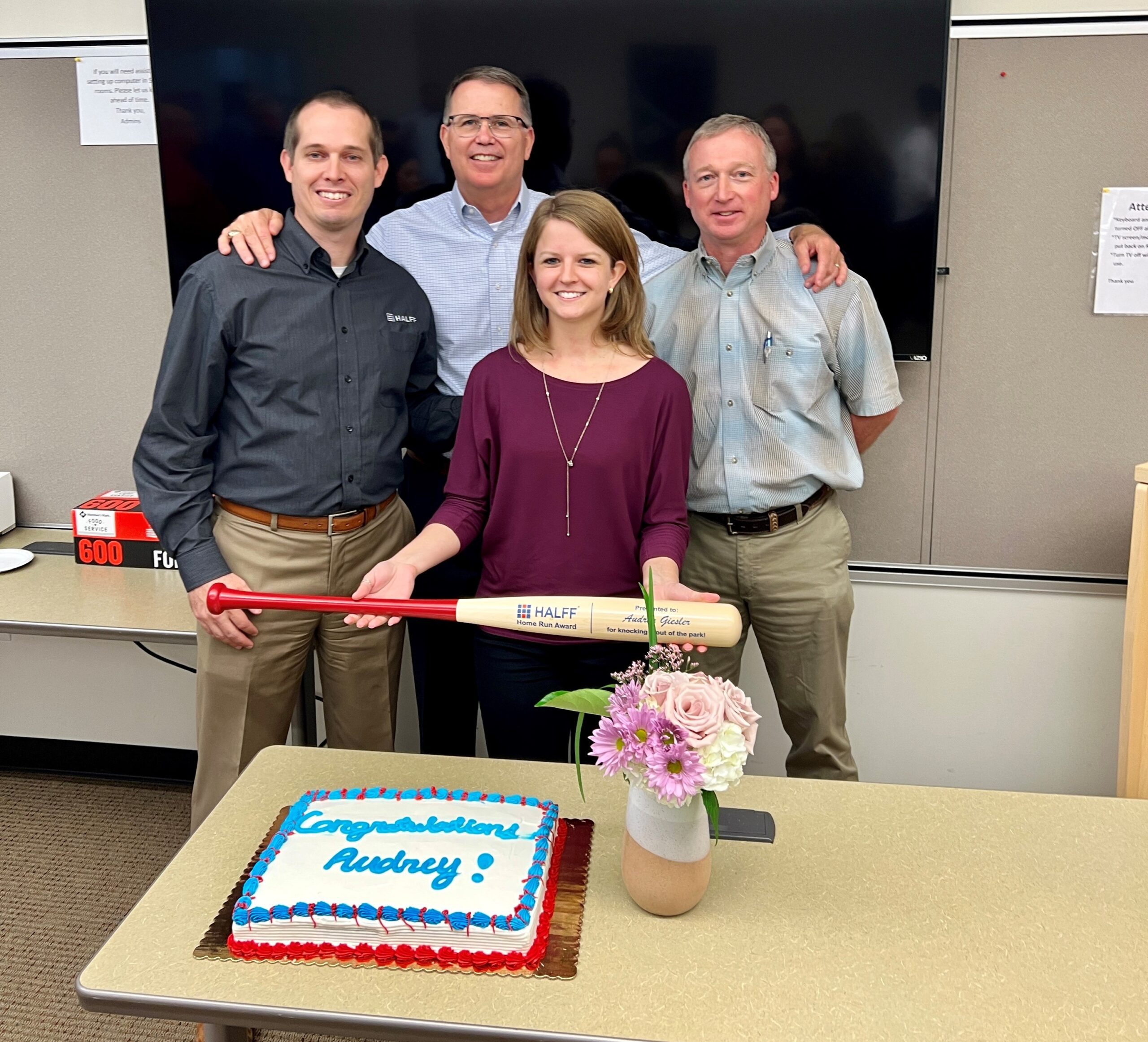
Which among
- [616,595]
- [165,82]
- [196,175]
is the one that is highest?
[165,82]

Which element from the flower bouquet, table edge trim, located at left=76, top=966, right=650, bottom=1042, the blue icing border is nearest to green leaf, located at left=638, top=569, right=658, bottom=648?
the flower bouquet

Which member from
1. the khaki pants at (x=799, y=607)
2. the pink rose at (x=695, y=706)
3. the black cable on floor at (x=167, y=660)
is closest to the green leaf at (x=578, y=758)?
the pink rose at (x=695, y=706)

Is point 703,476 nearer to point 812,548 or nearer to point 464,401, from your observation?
point 812,548

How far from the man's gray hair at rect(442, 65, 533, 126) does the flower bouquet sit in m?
1.58

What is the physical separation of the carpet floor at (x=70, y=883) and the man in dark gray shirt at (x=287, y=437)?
49 centimetres

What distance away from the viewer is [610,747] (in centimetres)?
133

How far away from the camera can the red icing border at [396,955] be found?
1301 millimetres

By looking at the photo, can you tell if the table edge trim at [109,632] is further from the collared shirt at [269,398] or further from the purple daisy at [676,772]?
the purple daisy at [676,772]

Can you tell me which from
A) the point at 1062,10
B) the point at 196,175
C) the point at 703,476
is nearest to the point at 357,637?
the point at 703,476

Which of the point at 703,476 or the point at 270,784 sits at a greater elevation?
the point at 703,476

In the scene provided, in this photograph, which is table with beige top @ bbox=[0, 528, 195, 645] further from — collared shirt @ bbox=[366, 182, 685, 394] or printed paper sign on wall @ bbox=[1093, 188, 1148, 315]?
printed paper sign on wall @ bbox=[1093, 188, 1148, 315]

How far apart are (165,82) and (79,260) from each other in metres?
0.55

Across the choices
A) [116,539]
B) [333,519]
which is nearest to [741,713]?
[333,519]

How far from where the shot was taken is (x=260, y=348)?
7.21 feet
